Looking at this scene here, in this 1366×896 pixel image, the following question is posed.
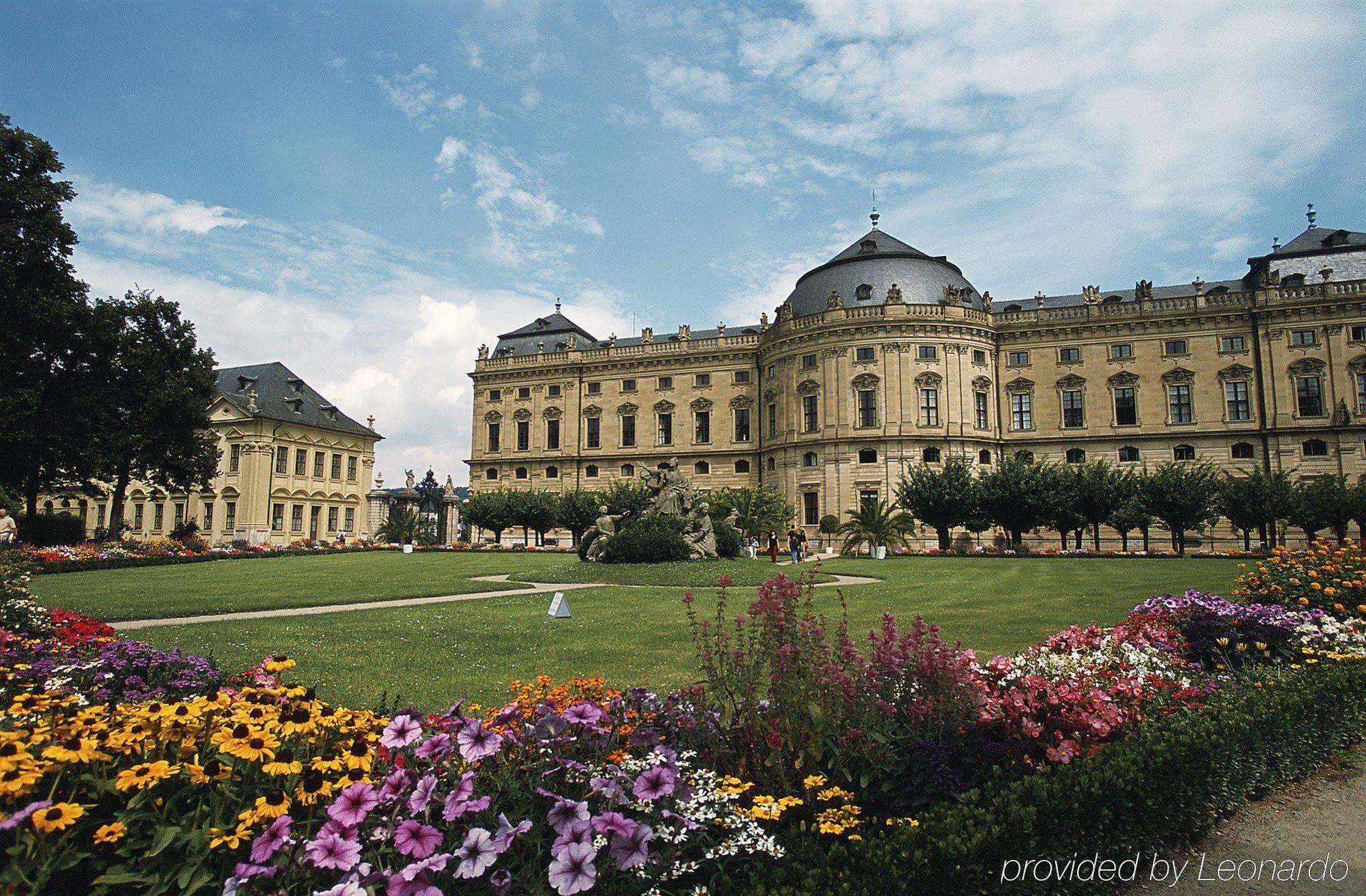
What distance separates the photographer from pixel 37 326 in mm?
30266

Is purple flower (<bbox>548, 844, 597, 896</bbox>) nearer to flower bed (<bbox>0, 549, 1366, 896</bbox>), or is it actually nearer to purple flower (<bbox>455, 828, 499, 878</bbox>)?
flower bed (<bbox>0, 549, 1366, 896</bbox>)

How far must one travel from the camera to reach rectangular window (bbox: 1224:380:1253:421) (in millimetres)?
49906

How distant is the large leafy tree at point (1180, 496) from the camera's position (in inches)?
1532

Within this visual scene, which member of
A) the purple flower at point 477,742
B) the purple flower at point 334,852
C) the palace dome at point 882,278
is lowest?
the purple flower at point 334,852

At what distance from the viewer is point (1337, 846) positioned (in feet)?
16.6

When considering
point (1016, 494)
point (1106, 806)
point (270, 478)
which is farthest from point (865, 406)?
point (1106, 806)

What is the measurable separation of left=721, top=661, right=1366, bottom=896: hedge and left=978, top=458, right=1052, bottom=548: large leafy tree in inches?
1413

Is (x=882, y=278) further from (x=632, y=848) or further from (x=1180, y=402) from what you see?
(x=632, y=848)

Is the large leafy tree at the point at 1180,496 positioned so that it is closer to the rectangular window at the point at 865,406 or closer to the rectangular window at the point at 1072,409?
the rectangular window at the point at 1072,409

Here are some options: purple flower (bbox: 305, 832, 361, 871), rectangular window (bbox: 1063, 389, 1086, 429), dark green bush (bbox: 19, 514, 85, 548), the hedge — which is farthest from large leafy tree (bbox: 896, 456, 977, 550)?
dark green bush (bbox: 19, 514, 85, 548)

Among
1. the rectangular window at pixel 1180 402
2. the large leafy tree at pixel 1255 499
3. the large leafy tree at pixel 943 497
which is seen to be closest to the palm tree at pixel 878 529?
the large leafy tree at pixel 943 497

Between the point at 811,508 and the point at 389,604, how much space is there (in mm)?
38594

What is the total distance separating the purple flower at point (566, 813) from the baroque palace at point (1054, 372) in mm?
48696

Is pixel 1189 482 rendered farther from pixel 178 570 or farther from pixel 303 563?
pixel 178 570
